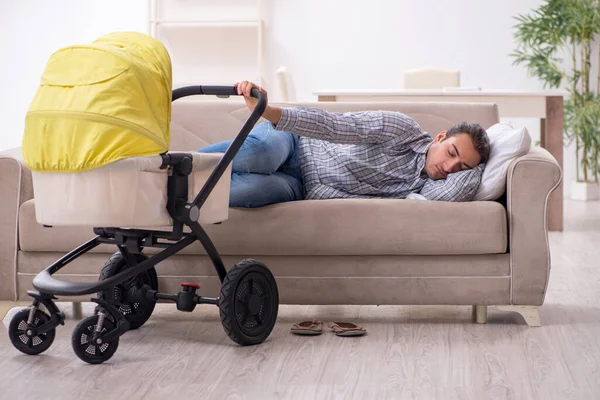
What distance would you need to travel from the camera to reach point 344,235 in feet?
9.11

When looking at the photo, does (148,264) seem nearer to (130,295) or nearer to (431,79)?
(130,295)

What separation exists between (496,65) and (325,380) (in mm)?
5245

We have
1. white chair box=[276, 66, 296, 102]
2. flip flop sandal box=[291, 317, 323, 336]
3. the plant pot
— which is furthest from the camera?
the plant pot

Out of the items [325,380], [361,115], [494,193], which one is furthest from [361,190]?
[325,380]

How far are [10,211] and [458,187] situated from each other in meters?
1.43

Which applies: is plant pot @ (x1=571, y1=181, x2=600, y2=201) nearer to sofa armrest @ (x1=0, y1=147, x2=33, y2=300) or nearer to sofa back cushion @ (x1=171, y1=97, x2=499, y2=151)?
sofa back cushion @ (x1=171, y1=97, x2=499, y2=151)

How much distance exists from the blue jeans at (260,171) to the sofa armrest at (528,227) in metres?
0.70

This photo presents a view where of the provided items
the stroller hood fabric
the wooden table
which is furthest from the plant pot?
the stroller hood fabric

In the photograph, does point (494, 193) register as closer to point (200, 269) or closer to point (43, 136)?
point (200, 269)

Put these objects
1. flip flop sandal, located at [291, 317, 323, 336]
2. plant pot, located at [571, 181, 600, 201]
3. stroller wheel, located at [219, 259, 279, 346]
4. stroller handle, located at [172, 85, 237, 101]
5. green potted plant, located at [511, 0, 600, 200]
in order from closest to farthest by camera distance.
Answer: stroller wheel, located at [219, 259, 279, 346] < stroller handle, located at [172, 85, 237, 101] < flip flop sandal, located at [291, 317, 323, 336] < green potted plant, located at [511, 0, 600, 200] < plant pot, located at [571, 181, 600, 201]

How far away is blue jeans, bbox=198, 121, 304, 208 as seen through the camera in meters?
2.81

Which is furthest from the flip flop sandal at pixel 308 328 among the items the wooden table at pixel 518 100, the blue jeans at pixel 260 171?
the wooden table at pixel 518 100

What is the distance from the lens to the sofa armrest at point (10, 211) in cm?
285

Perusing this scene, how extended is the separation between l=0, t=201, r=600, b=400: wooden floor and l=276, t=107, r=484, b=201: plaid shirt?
42 cm
